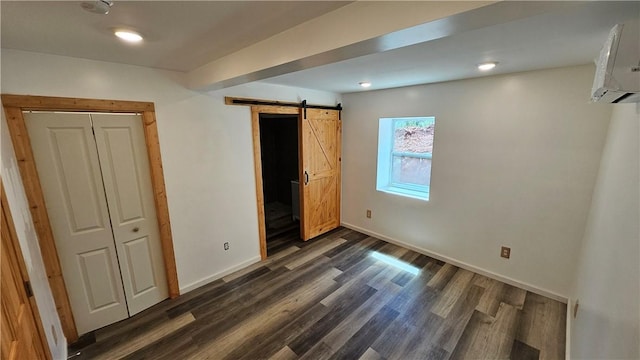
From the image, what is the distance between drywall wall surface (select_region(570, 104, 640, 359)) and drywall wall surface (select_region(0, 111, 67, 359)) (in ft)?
10.0

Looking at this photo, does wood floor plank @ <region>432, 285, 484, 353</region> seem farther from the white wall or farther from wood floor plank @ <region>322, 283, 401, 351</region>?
the white wall

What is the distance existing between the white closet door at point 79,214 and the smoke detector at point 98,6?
52.6 inches

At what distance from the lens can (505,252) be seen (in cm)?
291

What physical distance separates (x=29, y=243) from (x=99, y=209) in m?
0.53

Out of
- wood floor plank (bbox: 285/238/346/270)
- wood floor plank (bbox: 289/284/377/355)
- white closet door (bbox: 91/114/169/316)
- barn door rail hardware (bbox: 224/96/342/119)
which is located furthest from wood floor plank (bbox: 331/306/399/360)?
barn door rail hardware (bbox: 224/96/342/119)

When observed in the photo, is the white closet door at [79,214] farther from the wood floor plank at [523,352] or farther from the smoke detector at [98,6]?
the wood floor plank at [523,352]

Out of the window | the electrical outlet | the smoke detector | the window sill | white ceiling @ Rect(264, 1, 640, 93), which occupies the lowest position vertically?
the electrical outlet

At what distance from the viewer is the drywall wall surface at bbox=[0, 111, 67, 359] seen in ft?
5.08

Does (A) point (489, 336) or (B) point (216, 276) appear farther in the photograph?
(B) point (216, 276)

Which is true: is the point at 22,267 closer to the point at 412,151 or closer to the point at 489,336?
the point at 489,336

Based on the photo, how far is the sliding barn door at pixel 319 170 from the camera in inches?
151

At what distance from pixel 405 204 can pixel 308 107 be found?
6.75 ft

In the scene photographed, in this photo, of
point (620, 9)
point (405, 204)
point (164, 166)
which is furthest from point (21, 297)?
point (405, 204)

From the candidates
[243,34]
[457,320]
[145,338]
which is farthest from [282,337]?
[243,34]
